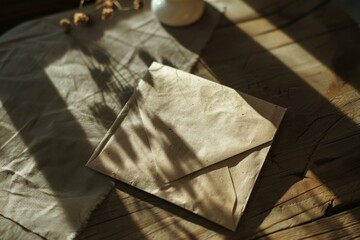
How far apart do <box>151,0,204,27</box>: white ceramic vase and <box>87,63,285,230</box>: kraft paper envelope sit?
0.16 meters

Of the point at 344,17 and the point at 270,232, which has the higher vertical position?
the point at 344,17

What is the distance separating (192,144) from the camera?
27.3 inches

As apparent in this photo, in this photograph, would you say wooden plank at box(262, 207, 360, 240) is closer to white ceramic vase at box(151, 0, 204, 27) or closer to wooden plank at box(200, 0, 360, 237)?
wooden plank at box(200, 0, 360, 237)

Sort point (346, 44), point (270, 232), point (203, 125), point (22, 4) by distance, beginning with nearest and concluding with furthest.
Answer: point (270, 232) → point (203, 125) → point (346, 44) → point (22, 4)

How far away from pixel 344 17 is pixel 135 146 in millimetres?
579

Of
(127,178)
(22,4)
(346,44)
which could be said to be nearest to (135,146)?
(127,178)

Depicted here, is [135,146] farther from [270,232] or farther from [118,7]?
[118,7]

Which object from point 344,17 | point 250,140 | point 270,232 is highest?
point 344,17

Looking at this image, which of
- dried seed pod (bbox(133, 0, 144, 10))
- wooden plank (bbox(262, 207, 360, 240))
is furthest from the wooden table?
dried seed pod (bbox(133, 0, 144, 10))

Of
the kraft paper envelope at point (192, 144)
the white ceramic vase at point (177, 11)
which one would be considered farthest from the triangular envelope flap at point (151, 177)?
the white ceramic vase at point (177, 11)

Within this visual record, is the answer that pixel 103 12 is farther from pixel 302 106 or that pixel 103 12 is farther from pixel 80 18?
pixel 302 106

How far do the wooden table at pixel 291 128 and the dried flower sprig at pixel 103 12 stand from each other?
0.73ft

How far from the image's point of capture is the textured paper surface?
0.66m

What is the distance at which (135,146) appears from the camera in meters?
0.70
